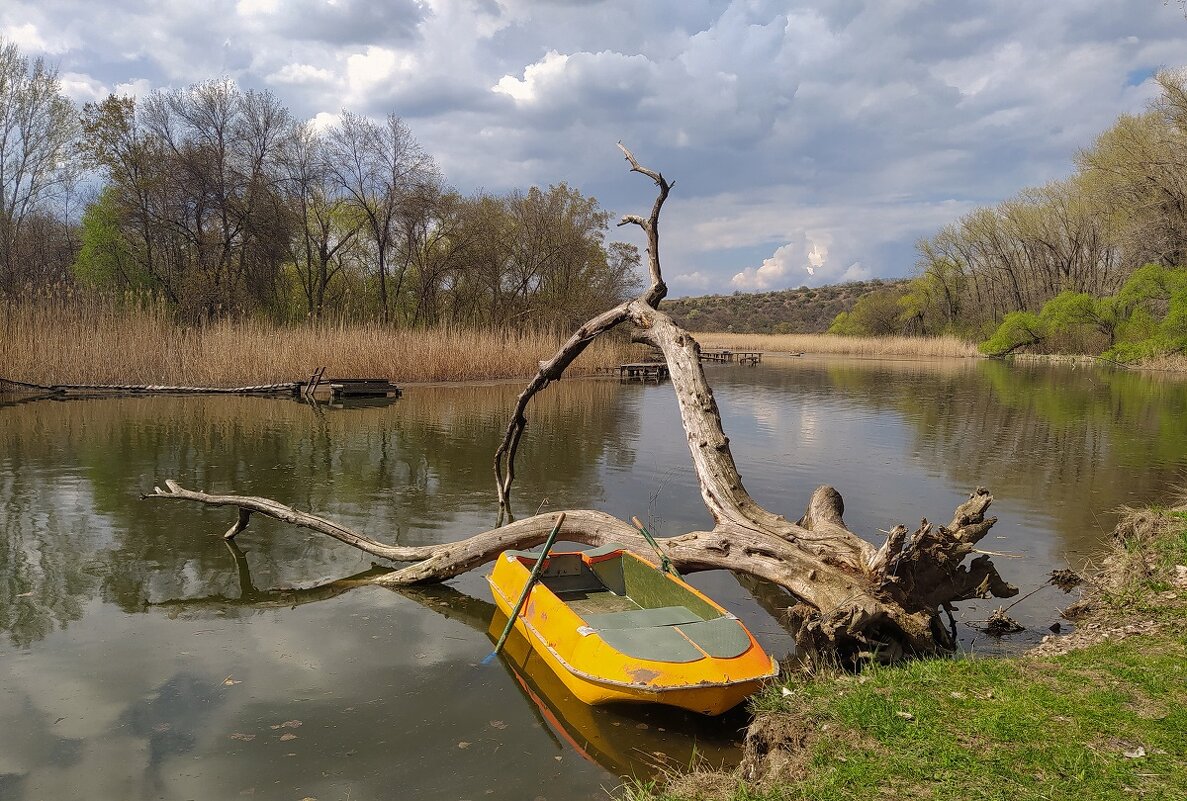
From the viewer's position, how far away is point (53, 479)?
454 inches

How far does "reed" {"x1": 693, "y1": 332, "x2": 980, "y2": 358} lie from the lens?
180 feet

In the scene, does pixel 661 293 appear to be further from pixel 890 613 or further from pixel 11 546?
pixel 11 546

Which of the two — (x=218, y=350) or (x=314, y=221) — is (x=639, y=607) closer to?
(x=218, y=350)

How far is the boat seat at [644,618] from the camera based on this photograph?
5.47m

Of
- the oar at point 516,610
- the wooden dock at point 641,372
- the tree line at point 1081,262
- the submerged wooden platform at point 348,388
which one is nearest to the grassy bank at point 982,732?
the oar at point 516,610

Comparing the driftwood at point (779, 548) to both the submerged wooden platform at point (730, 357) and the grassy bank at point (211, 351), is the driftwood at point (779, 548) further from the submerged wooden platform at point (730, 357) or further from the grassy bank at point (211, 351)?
the submerged wooden platform at point (730, 357)

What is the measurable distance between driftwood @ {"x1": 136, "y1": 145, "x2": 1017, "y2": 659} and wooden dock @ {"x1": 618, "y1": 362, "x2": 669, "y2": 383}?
24.1 metres

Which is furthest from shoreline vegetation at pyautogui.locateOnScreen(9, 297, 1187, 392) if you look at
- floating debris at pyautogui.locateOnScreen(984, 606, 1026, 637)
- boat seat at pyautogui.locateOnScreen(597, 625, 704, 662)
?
floating debris at pyautogui.locateOnScreen(984, 606, 1026, 637)

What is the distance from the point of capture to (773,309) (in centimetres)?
11219

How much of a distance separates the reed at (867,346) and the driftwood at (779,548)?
4894 cm

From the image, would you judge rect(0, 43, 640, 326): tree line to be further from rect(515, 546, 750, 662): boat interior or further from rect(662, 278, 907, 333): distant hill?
rect(662, 278, 907, 333): distant hill

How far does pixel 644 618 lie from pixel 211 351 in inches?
800

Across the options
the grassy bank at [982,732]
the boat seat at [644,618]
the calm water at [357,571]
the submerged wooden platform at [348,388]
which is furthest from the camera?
the submerged wooden platform at [348,388]

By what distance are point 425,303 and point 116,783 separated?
→ 36.2m
